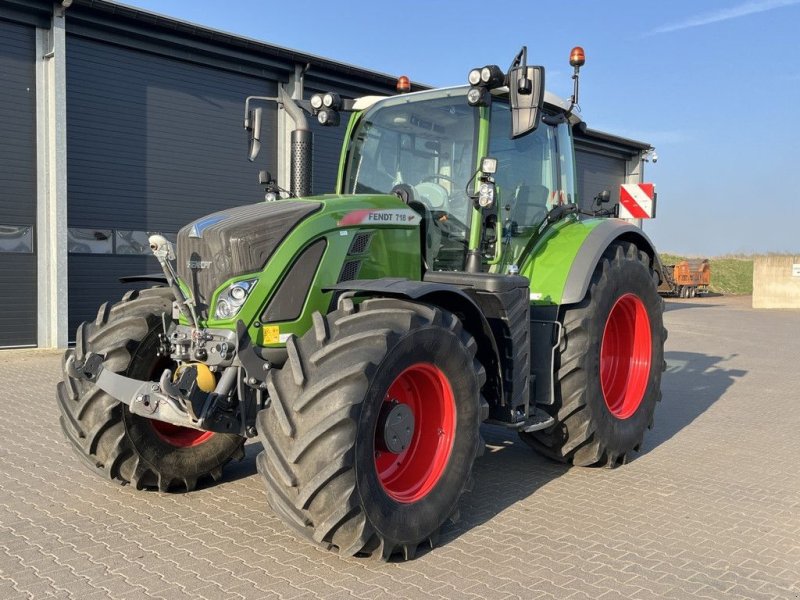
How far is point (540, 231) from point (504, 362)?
1447mm

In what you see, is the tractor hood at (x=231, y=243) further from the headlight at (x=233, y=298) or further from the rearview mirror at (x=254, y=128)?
the rearview mirror at (x=254, y=128)

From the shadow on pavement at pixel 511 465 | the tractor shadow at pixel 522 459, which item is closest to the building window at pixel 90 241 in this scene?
the shadow on pavement at pixel 511 465

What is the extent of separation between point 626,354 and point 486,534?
2.49 metres

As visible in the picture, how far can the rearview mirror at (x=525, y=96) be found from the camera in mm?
4270

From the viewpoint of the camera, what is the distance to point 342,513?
3.30m

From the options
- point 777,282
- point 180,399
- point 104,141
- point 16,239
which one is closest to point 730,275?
point 777,282

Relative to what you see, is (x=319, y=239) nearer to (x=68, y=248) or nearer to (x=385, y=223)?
(x=385, y=223)

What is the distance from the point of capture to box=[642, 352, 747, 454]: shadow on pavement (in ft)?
23.0

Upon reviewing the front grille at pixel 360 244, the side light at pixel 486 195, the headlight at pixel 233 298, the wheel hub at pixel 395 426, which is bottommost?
the wheel hub at pixel 395 426

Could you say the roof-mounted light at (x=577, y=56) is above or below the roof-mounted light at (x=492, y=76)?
above

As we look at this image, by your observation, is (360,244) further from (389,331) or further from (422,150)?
(422,150)

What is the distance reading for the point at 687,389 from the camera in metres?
9.24

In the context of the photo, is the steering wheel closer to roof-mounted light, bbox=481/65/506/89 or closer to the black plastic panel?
roof-mounted light, bbox=481/65/506/89

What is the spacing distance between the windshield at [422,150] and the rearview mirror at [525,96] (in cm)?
57
